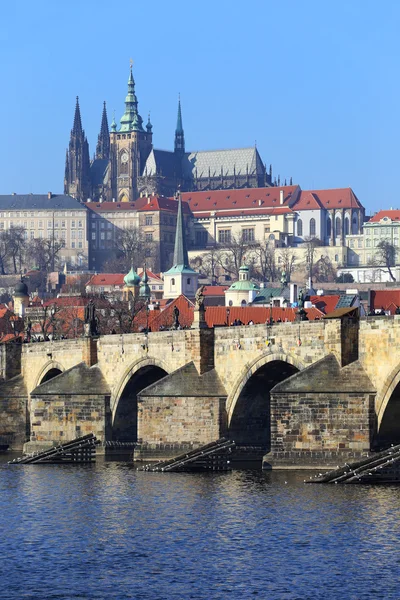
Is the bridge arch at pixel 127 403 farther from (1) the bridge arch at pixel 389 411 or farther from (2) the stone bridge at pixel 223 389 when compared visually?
(1) the bridge arch at pixel 389 411

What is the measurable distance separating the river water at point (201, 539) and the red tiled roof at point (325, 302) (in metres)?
63.2

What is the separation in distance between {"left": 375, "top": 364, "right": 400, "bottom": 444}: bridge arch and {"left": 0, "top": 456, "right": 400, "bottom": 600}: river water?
2.36 metres

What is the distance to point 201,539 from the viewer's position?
1750 inches

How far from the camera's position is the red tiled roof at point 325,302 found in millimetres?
119688

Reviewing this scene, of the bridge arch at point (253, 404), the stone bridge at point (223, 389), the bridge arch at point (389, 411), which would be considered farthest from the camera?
the bridge arch at point (253, 404)

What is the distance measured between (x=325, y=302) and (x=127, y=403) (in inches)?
2165

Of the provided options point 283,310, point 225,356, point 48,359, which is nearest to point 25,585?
point 225,356

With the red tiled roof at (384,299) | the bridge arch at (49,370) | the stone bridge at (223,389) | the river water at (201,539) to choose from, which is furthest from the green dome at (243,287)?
the river water at (201,539)

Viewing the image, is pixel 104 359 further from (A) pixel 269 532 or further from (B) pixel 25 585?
(B) pixel 25 585

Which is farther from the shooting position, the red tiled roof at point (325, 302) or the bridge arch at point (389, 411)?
the red tiled roof at point (325, 302)

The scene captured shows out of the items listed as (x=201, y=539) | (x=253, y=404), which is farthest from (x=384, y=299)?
(x=201, y=539)

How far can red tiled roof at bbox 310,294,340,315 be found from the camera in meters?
120

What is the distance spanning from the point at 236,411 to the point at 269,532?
1499cm

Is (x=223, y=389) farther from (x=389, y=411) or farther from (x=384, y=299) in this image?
(x=384, y=299)
